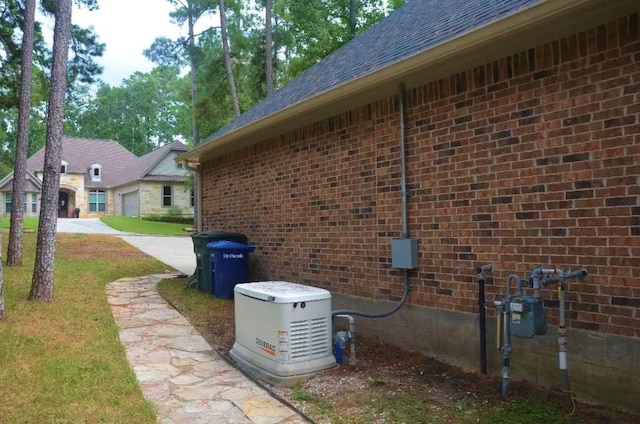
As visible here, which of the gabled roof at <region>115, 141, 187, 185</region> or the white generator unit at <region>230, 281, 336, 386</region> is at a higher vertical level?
the gabled roof at <region>115, 141, 187, 185</region>

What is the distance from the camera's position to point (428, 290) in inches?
187

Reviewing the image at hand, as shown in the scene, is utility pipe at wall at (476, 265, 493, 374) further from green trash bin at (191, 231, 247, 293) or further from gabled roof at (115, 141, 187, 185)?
gabled roof at (115, 141, 187, 185)

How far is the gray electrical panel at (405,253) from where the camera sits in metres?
4.83

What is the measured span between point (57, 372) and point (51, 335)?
4.52ft

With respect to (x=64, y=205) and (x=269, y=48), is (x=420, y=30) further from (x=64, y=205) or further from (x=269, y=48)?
(x=64, y=205)

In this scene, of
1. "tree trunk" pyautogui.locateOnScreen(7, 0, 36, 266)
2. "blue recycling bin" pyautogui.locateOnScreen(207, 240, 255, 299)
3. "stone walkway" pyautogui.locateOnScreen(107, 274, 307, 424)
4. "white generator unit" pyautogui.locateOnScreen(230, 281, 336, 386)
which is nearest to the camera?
"stone walkway" pyautogui.locateOnScreen(107, 274, 307, 424)

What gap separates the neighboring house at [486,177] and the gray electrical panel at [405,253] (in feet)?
0.28

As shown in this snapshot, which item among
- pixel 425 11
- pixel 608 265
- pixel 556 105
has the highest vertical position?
pixel 425 11

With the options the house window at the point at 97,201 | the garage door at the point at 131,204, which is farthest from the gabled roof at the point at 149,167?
the house window at the point at 97,201

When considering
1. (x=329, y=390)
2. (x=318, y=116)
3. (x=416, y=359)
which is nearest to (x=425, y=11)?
(x=318, y=116)

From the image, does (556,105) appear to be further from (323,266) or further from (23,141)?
(23,141)

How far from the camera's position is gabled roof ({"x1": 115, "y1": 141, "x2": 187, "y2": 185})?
112 feet

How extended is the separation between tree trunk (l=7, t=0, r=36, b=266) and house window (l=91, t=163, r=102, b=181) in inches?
1126

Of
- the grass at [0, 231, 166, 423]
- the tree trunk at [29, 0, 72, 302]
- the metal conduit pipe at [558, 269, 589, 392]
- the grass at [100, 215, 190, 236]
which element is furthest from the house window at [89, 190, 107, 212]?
the metal conduit pipe at [558, 269, 589, 392]
